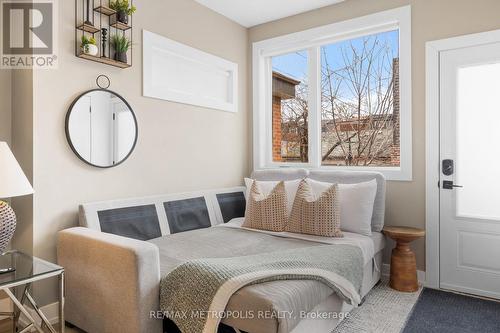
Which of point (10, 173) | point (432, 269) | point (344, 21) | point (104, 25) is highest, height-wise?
point (344, 21)

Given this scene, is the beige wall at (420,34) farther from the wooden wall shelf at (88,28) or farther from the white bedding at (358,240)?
the wooden wall shelf at (88,28)

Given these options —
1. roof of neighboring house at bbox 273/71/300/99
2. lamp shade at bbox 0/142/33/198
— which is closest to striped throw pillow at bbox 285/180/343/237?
roof of neighboring house at bbox 273/71/300/99

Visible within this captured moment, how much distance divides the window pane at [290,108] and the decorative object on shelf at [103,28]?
1837 millimetres

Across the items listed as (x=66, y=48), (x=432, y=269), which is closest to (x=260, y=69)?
(x=66, y=48)

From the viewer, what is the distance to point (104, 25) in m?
2.62

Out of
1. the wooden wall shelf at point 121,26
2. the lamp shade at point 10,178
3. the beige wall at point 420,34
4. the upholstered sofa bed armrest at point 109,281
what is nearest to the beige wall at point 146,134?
the wooden wall shelf at point 121,26

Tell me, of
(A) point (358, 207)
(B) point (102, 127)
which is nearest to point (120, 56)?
(B) point (102, 127)

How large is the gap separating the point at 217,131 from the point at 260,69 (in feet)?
3.17

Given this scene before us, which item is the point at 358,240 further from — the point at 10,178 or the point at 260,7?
the point at 260,7

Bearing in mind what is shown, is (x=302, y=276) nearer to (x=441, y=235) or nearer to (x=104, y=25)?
(x=441, y=235)

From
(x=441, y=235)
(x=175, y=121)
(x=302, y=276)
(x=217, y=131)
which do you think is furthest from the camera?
(x=217, y=131)

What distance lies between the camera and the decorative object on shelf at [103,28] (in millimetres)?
2443

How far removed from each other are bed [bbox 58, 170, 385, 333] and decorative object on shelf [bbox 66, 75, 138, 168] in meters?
0.39

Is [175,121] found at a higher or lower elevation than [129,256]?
higher
